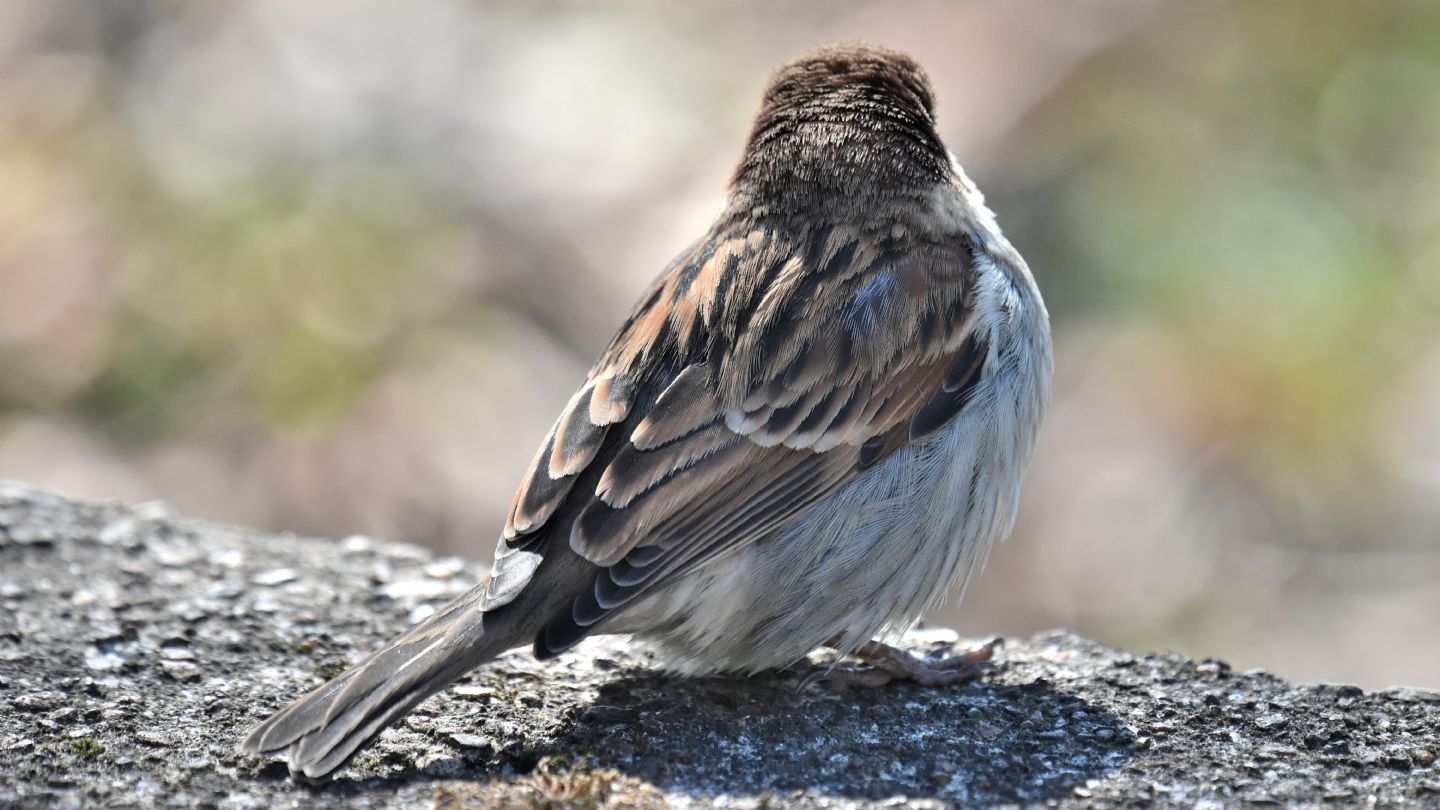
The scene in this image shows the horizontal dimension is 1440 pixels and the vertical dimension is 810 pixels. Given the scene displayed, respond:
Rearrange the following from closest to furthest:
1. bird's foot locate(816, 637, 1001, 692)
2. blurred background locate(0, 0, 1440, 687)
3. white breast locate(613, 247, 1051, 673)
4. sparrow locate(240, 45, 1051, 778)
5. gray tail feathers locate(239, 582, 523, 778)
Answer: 1. gray tail feathers locate(239, 582, 523, 778)
2. sparrow locate(240, 45, 1051, 778)
3. white breast locate(613, 247, 1051, 673)
4. bird's foot locate(816, 637, 1001, 692)
5. blurred background locate(0, 0, 1440, 687)

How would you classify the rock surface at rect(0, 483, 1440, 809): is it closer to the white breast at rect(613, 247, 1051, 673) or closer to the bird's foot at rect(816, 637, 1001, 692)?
the bird's foot at rect(816, 637, 1001, 692)

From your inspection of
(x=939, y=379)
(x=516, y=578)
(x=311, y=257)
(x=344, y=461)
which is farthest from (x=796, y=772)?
(x=311, y=257)

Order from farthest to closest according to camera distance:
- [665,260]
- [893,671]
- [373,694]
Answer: [665,260], [893,671], [373,694]

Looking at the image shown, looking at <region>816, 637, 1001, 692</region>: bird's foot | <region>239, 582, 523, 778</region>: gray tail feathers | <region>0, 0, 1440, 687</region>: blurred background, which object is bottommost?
<region>239, 582, 523, 778</region>: gray tail feathers

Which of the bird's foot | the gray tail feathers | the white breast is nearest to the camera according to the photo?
the gray tail feathers

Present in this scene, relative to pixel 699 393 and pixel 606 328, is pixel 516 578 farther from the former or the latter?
pixel 606 328

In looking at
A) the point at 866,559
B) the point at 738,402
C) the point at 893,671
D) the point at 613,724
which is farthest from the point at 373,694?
the point at 893,671

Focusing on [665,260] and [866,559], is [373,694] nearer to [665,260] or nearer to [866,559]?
[866,559]

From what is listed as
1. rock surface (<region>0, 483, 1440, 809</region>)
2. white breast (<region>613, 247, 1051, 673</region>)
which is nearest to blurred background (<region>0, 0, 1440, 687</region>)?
rock surface (<region>0, 483, 1440, 809</region>)
